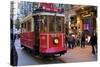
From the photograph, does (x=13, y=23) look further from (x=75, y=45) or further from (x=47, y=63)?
(x=75, y=45)

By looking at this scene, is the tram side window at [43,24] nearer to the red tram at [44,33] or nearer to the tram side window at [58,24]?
the red tram at [44,33]

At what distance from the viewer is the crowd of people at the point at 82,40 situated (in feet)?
8.11

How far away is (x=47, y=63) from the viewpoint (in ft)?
7.71

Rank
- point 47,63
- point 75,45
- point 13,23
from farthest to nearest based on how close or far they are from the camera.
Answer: point 75,45, point 47,63, point 13,23

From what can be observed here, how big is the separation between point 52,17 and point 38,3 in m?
0.25

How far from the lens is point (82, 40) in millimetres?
2559

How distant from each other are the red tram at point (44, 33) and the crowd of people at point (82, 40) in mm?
83

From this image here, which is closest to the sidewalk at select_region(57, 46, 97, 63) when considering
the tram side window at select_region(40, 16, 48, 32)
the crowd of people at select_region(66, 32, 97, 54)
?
the crowd of people at select_region(66, 32, 97, 54)

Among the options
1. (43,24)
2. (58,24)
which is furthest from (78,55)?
(43,24)

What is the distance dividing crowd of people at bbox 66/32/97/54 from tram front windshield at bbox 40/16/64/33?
17cm

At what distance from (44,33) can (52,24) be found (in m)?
0.15

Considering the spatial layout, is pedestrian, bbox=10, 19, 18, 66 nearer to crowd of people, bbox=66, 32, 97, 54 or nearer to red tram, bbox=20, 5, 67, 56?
red tram, bbox=20, 5, 67, 56

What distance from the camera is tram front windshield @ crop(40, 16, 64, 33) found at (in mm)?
2344

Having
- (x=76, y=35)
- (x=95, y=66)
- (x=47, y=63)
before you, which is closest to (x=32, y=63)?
(x=47, y=63)
